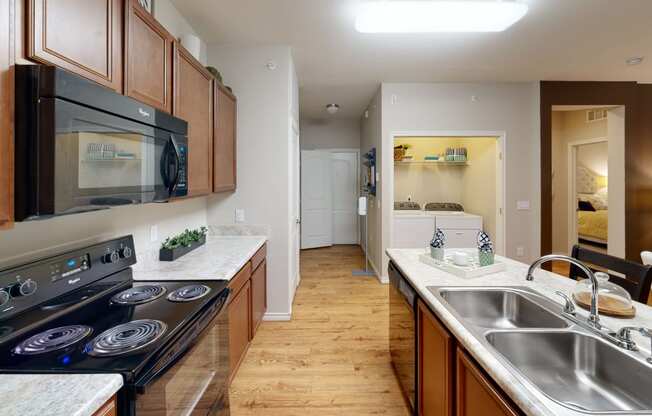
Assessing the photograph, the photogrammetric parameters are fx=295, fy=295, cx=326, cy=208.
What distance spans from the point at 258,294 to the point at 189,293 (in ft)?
4.08

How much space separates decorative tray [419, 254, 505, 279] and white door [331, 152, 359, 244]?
4.77 m

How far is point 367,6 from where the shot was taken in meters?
2.01

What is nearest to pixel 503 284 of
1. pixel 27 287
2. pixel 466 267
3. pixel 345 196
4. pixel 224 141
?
pixel 466 267

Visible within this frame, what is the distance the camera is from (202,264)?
75.0 inches

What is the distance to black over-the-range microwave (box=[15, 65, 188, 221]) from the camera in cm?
87

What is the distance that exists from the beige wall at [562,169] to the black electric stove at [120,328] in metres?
6.29

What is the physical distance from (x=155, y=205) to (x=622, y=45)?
464 centimetres

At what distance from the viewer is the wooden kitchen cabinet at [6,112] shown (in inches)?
32.4

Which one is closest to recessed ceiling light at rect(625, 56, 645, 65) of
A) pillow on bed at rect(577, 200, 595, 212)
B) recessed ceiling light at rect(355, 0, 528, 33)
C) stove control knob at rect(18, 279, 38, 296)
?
recessed ceiling light at rect(355, 0, 528, 33)

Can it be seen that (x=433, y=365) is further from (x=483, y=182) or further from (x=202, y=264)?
(x=483, y=182)

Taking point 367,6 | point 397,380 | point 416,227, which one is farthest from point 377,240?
point 367,6

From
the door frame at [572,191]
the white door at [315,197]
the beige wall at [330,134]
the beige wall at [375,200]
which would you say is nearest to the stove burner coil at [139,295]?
the beige wall at [375,200]

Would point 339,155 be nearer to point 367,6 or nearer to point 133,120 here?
point 367,6

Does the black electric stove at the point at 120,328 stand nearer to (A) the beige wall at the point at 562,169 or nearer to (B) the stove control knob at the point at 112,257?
(B) the stove control knob at the point at 112,257
